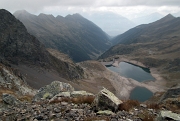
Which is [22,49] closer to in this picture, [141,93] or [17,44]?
[17,44]

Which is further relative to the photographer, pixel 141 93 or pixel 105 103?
pixel 141 93

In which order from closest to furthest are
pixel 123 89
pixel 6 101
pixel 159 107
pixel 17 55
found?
pixel 159 107
pixel 6 101
pixel 17 55
pixel 123 89

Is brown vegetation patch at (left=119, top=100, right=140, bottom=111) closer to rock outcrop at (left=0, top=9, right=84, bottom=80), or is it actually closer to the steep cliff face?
rock outcrop at (left=0, top=9, right=84, bottom=80)

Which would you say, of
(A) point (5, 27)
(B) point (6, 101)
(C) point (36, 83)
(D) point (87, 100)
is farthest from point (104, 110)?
(A) point (5, 27)

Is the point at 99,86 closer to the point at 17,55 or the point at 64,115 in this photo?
the point at 17,55

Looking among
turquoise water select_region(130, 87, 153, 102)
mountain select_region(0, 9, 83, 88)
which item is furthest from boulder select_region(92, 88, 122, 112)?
turquoise water select_region(130, 87, 153, 102)

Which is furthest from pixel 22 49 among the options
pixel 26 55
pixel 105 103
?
pixel 105 103

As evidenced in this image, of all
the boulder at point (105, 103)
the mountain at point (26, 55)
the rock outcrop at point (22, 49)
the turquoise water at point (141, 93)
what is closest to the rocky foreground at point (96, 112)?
the boulder at point (105, 103)

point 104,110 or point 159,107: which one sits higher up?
point 159,107
